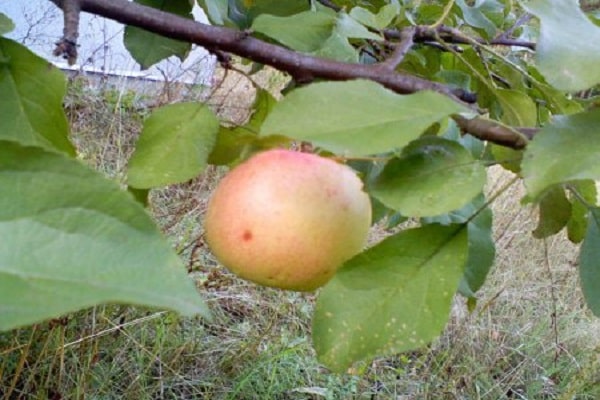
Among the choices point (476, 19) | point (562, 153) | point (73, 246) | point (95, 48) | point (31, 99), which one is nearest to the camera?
point (73, 246)

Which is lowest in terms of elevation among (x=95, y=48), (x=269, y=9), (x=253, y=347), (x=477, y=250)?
(x=95, y=48)

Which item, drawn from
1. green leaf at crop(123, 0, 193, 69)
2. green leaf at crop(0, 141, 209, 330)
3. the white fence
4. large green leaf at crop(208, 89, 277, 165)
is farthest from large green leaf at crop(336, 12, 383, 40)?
the white fence

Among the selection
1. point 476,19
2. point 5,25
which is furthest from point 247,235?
point 476,19

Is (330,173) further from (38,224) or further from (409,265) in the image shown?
(38,224)

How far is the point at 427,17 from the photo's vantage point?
979mm

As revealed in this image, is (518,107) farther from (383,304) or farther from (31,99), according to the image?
(31,99)

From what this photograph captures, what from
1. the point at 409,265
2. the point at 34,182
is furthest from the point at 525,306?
the point at 34,182

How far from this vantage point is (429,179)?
43 cm

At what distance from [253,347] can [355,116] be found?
170 cm

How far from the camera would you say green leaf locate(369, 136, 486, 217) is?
0.41 metres

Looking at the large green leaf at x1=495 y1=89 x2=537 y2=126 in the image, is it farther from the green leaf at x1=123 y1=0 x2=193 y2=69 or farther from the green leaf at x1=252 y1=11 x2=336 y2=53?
the green leaf at x1=123 y1=0 x2=193 y2=69

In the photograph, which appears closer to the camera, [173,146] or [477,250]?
[173,146]

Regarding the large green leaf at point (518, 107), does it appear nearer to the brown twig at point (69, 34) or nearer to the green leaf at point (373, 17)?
the green leaf at point (373, 17)

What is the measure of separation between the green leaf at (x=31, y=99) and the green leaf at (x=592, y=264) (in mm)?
406
